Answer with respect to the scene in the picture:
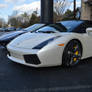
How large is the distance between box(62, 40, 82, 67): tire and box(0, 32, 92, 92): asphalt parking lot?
0.51 feet

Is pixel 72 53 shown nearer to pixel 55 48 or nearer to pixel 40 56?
pixel 55 48

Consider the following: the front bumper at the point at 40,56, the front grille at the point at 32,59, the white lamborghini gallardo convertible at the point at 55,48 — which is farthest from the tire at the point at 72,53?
the front grille at the point at 32,59

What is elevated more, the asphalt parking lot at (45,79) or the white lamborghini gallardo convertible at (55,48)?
the white lamborghini gallardo convertible at (55,48)

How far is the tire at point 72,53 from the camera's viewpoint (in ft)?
9.29

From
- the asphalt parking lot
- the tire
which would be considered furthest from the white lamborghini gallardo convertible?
the asphalt parking lot

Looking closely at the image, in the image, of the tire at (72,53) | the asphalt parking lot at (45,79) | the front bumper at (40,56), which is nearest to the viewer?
the asphalt parking lot at (45,79)

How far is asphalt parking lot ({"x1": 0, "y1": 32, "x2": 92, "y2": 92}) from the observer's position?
2.06 meters

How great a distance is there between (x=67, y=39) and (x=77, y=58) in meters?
0.60

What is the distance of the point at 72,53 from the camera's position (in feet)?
9.86

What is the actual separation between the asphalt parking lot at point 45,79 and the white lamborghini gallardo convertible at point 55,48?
20 cm

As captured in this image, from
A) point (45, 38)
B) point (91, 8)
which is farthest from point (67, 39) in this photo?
point (91, 8)

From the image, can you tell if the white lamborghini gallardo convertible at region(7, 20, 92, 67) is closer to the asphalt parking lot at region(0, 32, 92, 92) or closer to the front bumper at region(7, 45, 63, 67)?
the front bumper at region(7, 45, 63, 67)

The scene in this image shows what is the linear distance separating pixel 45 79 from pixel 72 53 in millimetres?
1002

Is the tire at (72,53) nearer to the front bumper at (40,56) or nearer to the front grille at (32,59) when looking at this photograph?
the front bumper at (40,56)
